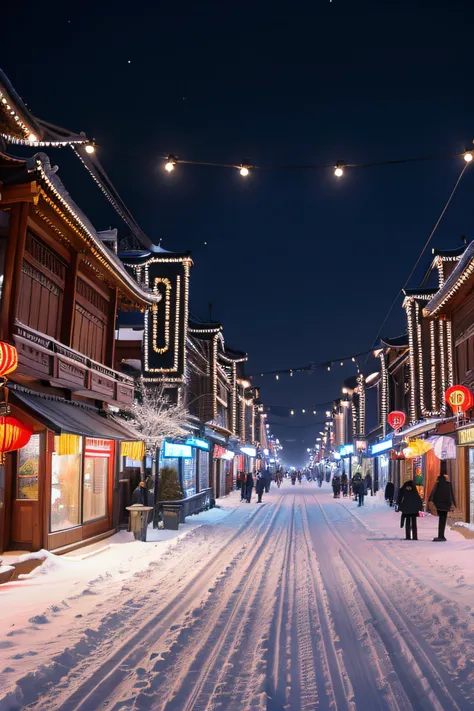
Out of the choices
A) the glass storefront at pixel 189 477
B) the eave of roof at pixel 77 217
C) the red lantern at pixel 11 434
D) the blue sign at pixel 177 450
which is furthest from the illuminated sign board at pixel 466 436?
the glass storefront at pixel 189 477

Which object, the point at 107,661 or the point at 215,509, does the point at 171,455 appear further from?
the point at 107,661

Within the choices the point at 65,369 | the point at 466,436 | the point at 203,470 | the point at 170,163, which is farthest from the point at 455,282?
the point at 203,470

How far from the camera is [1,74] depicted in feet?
39.1

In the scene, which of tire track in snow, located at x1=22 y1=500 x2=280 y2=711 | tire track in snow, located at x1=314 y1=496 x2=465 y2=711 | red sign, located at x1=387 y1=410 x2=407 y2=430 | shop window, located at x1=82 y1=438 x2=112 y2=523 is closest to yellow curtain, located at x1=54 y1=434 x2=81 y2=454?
shop window, located at x1=82 y1=438 x2=112 y2=523

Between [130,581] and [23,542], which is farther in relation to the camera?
[23,542]

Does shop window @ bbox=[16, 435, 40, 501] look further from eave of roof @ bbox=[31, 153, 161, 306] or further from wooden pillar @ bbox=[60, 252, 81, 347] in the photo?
eave of roof @ bbox=[31, 153, 161, 306]

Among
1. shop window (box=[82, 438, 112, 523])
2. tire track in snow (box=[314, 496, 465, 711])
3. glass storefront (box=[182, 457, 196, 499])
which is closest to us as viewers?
tire track in snow (box=[314, 496, 465, 711])

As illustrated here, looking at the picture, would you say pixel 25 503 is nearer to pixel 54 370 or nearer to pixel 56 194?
pixel 54 370

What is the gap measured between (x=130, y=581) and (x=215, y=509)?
75.3 feet

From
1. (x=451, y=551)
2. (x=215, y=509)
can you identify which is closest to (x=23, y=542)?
(x=451, y=551)

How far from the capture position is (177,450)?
29984 millimetres

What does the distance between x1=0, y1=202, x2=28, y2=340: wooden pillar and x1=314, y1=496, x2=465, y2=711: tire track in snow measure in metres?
8.82

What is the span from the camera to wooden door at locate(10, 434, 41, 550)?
1418 cm

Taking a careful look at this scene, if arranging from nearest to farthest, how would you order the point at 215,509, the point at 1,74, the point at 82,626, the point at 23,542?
the point at 82,626 → the point at 1,74 → the point at 23,542 → the point at 215,509
